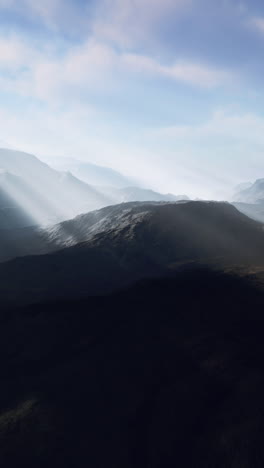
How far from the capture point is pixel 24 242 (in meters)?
127

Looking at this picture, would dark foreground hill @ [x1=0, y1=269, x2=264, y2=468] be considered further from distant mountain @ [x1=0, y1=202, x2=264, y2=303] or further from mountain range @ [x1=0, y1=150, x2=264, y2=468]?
distant mountain @ [x1=0, y1=202, x2=264, y2=303]

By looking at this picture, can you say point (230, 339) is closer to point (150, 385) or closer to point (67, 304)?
point (150, 385)

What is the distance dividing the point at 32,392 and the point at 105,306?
18824 millimetres

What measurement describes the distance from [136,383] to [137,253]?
57683 millimetres

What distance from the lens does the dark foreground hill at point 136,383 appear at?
23938 mm

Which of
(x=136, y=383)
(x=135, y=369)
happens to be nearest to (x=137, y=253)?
(x=135, y=369)

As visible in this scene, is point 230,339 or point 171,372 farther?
point 230,339

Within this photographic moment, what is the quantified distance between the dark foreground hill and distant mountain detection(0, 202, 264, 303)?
15.2 m

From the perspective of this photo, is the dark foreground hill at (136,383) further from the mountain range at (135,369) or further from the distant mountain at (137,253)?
the distant mountain at (137,253)

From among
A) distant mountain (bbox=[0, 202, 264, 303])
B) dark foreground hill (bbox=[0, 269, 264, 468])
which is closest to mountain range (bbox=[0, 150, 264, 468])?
dark foreground hill (bbox=[0, 269, 264, 468])

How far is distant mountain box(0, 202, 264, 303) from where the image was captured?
66062mm

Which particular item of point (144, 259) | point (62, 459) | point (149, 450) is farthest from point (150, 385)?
point (144, 259)

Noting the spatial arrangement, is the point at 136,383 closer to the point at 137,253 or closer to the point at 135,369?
the point at 135,369

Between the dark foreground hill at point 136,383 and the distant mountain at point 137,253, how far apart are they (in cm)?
1518
